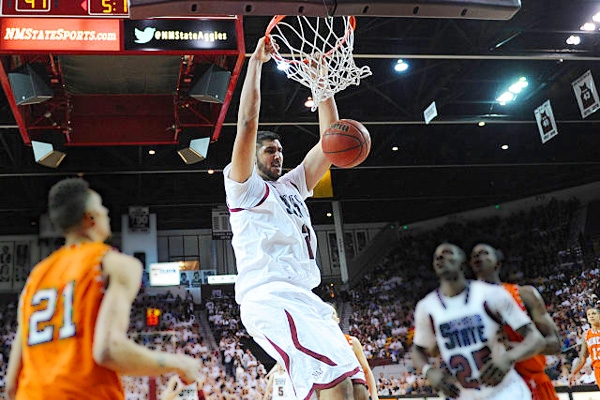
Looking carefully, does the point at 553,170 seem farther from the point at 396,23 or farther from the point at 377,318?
the point at 396,23

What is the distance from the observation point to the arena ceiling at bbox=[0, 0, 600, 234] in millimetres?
10703

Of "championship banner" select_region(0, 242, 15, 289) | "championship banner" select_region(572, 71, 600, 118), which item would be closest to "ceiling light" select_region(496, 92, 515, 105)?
"championship banner" select_region(572, 71, 600, 118)

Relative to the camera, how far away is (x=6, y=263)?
934 inches

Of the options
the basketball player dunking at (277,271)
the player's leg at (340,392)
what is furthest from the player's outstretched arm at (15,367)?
the player's leg at (340,392)

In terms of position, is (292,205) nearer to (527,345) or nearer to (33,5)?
(527,345)

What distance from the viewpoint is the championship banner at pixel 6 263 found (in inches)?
927

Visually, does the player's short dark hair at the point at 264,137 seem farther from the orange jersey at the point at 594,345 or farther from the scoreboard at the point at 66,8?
the orange jersey at the point at 594,345

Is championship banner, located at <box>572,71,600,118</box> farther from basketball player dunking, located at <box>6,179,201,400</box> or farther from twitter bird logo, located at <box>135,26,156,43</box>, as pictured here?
basketball player dunking, located at <box>6,179,201,400</box>

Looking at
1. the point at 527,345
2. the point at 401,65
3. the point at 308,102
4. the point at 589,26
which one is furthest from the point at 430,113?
the point at 527,345

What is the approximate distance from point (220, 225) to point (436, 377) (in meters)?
17.4

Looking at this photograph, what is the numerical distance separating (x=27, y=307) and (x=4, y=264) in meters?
23.7

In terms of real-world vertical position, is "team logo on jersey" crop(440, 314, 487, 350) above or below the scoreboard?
below

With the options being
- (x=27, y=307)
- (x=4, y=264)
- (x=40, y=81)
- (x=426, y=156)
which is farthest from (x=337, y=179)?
(x=27, y=307)

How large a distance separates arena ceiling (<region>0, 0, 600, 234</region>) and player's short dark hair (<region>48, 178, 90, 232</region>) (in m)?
8.45
